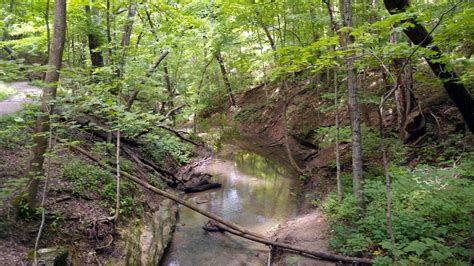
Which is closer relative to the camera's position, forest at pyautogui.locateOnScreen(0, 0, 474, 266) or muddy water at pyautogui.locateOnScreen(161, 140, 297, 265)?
forest at pyautogui.locateOnScreen(0, 0, 474, 266)

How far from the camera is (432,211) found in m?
5.39

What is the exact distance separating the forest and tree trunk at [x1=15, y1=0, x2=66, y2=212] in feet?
0.07

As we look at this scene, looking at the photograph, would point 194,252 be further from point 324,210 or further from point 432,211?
point 432,211

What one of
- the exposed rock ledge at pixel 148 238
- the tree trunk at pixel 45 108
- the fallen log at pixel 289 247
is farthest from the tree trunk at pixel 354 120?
the tree trunk at pixel 45 108

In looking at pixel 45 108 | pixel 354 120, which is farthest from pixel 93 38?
pixel 354 120

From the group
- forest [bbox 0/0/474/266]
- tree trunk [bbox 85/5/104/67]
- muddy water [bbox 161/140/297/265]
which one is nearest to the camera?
forest [bbox 0/0/474/266]

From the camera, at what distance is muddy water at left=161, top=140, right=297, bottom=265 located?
676 centimetres

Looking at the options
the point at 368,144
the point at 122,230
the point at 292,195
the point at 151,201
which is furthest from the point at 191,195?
the point at 368,144

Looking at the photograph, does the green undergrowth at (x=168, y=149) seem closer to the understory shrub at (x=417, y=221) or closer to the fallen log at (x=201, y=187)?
the fallen log at (x=201, y=187)

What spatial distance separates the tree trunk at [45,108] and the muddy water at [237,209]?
10.0ft

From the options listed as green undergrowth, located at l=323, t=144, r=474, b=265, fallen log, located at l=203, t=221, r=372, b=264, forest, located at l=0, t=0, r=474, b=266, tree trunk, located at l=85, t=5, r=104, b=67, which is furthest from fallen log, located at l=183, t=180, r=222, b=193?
tree trunk, located at l=85, t=5, r=104, b=67

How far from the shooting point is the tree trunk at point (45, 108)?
4.78 m

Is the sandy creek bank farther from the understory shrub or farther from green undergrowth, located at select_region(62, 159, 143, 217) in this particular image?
green undergrowth, located at select_region(62, 159, 143, 217)

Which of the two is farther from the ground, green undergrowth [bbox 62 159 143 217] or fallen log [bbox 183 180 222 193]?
green undergrowth [bbox 62 159 143 217]
